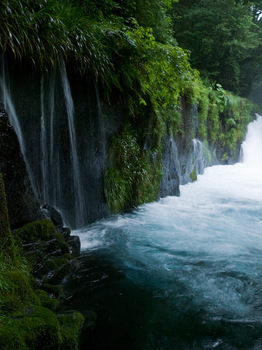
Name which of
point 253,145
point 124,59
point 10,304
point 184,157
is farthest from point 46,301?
point 253,145

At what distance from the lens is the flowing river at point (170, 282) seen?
2558mm

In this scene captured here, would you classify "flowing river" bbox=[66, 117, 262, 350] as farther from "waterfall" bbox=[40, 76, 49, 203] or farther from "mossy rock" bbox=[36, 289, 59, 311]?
"waterfall" bbox=[40, 76, 49, 203]

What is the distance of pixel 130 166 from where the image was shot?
6695 millimetres

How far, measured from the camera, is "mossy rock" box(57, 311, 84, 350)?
215 centimetres

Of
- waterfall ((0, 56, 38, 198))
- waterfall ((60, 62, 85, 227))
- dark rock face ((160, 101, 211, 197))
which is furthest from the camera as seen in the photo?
dark rock face ((160, 101, 211, 197))

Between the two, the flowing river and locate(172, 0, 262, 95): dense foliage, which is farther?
locate(172, 0, 262, 95): dense foliage

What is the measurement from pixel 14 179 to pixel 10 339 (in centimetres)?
205

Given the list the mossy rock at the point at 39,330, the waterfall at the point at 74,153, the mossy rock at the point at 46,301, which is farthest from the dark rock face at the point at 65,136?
the mossy rock at the point at 39,330

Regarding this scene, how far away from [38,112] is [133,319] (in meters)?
3.29

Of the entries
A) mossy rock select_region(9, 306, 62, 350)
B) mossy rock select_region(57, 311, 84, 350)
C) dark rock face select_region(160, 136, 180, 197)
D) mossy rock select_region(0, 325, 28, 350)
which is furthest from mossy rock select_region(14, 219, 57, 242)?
dark rock face select_region(160, 136, 180, 197)

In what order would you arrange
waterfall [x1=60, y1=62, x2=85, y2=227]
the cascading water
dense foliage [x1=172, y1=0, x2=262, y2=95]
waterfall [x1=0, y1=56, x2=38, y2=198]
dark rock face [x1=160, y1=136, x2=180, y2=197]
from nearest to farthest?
waterfall [x1=0, y1=56, x2=38, y2=198] < the cascading water < waterfall [x1=60, y1=62, x2=85, y2=227] < dark rock face [x1=160, y1=136, x2=180, y2=197] < dense foliage [x1=172, y1=0, x2=262, y2=95]

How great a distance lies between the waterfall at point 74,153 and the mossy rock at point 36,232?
172 cm

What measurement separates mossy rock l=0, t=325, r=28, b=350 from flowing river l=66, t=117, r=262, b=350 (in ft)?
2.44

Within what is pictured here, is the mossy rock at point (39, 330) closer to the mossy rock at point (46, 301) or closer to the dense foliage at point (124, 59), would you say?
the mossy rock at point (46, 301)
